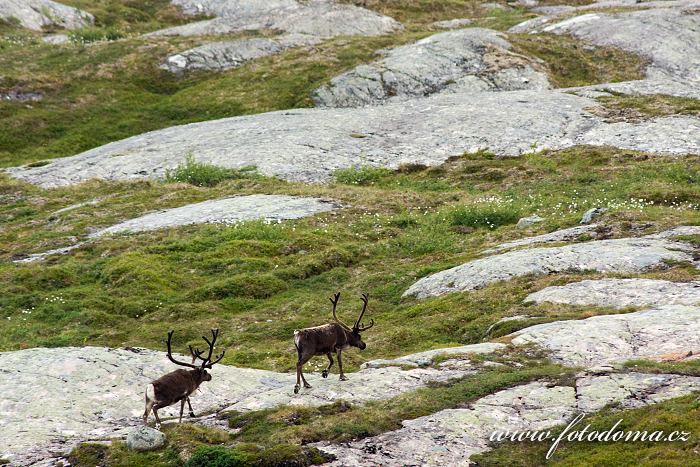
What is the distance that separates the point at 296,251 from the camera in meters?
38.8

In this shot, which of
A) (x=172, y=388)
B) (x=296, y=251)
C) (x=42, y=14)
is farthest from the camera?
(x=42, y=14)

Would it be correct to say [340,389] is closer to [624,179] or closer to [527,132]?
[624,179]

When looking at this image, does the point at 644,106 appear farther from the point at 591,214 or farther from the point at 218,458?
the point at 218,458

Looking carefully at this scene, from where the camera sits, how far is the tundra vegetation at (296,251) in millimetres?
16703

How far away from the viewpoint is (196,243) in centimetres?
3981

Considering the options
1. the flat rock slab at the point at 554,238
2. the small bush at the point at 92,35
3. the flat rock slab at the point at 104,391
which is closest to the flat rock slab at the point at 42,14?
the small bush at the point at 92,35

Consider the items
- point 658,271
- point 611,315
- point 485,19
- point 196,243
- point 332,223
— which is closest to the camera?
point 611,315

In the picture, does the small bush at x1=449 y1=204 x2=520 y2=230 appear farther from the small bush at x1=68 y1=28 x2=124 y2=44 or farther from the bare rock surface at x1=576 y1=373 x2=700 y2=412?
the small bush at x1=68 y1=28 x2=124 y2=44

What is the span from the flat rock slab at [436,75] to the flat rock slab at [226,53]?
13.3 meters

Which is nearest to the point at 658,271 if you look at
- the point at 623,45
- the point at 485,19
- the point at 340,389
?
the point at 340,389

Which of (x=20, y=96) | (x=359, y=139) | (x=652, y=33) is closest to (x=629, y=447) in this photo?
(x=359, y=139)

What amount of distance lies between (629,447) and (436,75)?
6008 cm

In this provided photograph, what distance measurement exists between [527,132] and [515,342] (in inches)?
1492

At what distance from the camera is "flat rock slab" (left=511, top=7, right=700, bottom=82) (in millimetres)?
73312
